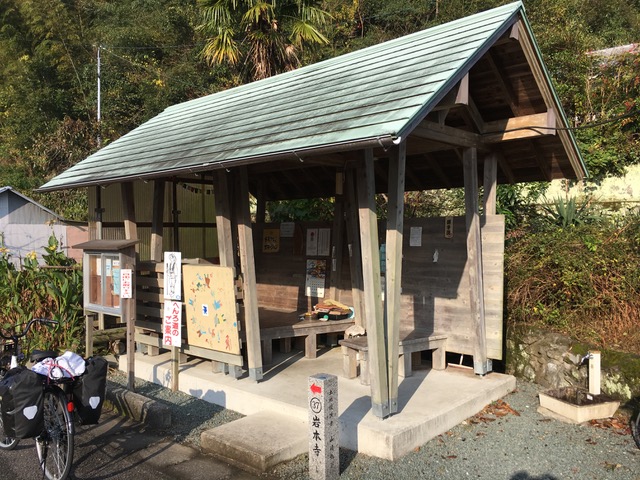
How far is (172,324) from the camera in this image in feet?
20.6

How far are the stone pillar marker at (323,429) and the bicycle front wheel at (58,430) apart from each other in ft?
6.26

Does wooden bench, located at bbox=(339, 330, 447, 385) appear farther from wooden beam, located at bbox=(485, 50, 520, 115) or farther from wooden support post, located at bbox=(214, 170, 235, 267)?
wooden beam, located at bbox=(485, 50, 520, 115)

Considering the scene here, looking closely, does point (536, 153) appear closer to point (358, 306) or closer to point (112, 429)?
point (358, 306)

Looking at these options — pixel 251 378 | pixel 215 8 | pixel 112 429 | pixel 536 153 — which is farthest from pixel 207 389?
pixel 215 8

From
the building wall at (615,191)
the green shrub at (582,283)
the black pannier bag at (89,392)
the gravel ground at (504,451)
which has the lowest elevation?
the gravel ground at (504,451)

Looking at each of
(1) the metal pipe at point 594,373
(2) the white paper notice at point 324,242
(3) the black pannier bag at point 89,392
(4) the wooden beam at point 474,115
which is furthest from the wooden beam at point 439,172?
(3) the black pannier bag at point 89,392

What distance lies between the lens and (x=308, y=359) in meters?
7.46

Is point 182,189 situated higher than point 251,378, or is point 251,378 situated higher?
point 182,189

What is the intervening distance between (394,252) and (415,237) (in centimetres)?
251

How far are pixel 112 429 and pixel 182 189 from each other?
199 inches

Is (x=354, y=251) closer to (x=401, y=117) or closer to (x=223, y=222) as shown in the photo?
(x=223, y=222)

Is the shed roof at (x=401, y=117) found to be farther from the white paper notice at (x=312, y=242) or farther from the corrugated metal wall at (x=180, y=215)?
the white paper notice at (x=312, y=242)

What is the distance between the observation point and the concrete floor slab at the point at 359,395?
4.78m

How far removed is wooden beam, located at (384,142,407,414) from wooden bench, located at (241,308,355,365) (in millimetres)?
2316
